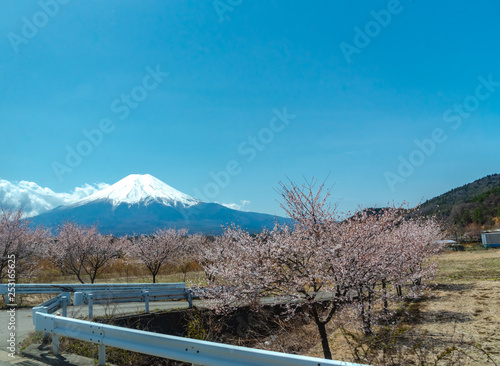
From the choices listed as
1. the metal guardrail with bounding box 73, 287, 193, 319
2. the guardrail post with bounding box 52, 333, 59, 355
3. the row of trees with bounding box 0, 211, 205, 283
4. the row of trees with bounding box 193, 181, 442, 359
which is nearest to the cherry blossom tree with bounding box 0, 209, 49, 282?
the row of trees with bounding box 0, 211, 205, 283

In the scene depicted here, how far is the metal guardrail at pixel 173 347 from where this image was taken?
12.0 feet

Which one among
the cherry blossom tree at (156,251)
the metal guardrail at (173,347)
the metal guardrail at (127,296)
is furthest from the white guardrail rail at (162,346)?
the cherry blossom tree at (156,251)

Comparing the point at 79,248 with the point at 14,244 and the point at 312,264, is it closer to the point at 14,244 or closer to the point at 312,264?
the point at 14,244

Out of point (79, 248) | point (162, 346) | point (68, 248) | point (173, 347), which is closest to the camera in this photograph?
point (173, 347)

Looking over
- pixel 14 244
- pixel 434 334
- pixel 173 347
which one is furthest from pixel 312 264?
pixel 14 244

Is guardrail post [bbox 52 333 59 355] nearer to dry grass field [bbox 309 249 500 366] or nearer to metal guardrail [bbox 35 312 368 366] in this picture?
metal guardrail [bbox 35 312 368 366]

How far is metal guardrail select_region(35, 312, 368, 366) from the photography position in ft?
12.0

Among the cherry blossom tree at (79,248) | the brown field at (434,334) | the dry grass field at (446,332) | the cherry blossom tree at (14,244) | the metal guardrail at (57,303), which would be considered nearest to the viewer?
the dry grass field at (446,332)

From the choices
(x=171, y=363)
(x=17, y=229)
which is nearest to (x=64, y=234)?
(x=17, y=229)

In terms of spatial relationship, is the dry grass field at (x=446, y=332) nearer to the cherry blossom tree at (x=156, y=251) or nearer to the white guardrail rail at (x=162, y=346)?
the white guardrail rail at (x=162, y=346)

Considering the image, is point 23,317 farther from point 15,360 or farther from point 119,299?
point 15,360

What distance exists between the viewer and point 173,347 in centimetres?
453

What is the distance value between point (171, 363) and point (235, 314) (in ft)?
15.0

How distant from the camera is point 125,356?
7539 mm
